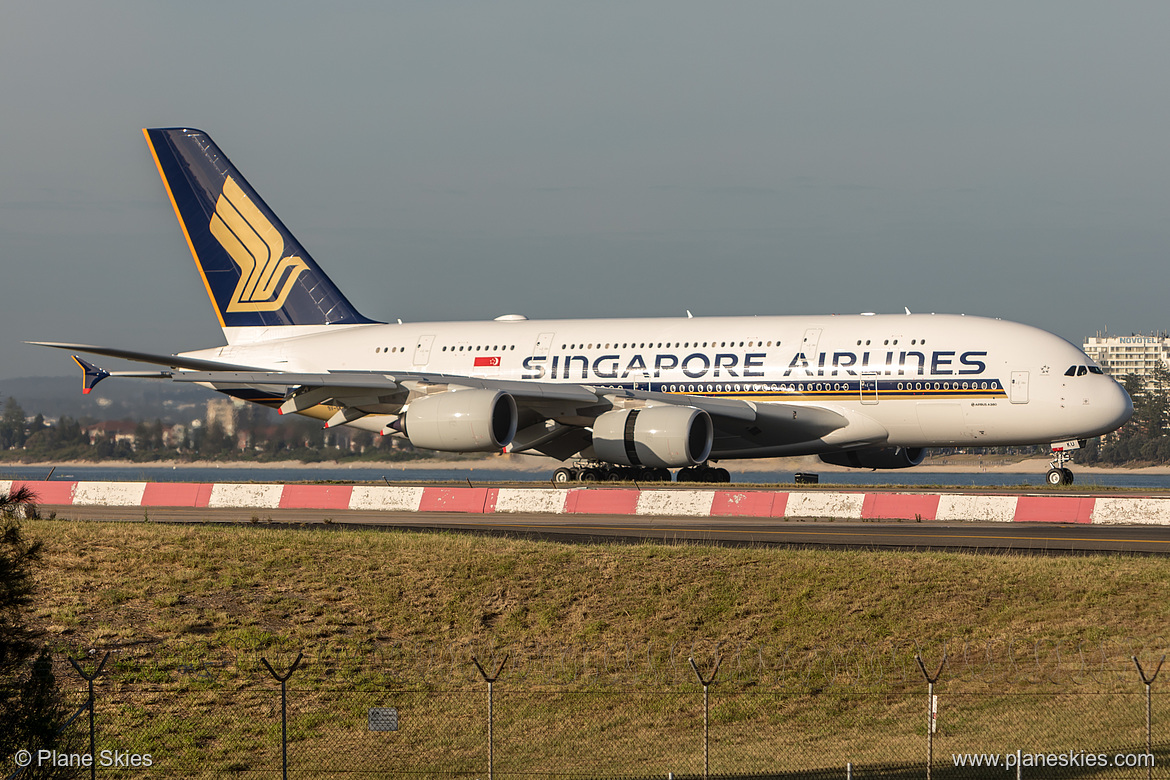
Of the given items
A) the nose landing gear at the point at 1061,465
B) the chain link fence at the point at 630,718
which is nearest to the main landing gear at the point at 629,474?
the nose landing gear at the point at 1061,465

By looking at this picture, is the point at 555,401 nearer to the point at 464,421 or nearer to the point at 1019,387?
the point at 464,421

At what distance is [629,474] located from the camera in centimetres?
3766

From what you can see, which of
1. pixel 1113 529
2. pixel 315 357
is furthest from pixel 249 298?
pixel 1113 529

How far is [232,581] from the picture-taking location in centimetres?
1991

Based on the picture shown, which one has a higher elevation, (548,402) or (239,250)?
(239,250)

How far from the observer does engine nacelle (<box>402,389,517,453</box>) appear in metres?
32.8

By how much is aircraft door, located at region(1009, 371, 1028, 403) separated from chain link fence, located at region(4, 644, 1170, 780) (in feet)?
58.1

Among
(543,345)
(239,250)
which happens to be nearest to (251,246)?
(239,250)

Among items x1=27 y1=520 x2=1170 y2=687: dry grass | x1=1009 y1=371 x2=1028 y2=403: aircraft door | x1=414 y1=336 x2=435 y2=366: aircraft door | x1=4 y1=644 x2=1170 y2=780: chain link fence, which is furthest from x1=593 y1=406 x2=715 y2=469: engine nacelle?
x1=4 y1=644 x2=1170 y2=780: chain link fence

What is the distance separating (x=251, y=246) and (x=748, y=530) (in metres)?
24.3

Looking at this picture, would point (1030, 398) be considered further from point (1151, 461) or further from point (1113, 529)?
point (1151, 461)

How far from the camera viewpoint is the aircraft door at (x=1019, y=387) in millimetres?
32688

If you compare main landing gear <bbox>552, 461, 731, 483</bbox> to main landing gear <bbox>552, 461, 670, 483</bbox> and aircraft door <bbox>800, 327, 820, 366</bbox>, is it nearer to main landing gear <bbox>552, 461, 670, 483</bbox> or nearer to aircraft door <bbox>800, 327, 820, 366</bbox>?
main landing gear <bbox>552, 461, 670, 483</bbox>

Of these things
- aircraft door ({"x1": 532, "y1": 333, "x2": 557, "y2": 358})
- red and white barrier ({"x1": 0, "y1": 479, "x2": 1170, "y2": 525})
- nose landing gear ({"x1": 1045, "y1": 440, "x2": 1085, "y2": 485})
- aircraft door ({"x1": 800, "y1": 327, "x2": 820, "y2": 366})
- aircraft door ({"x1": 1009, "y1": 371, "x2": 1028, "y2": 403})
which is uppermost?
aircraft door ({"x1": 532, "y1": 333, "x2": 557, "y2": 358})
